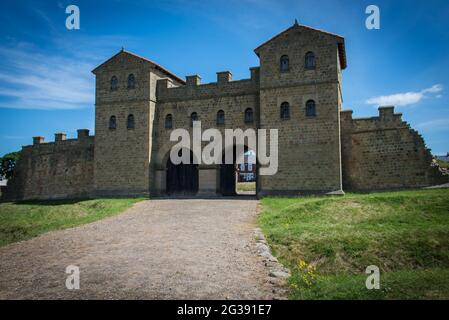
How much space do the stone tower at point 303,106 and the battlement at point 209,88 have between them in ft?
3.90

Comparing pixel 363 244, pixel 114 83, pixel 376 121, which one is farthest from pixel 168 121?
pixel 363 244

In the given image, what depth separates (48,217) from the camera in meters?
16.8

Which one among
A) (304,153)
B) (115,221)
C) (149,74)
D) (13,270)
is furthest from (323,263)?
(149,74)

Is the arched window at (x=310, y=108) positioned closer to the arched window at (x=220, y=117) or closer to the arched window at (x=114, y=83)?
the arched window at (x=220, y=117)

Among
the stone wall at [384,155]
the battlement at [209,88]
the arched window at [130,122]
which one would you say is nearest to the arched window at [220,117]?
the battlement at [209,88]

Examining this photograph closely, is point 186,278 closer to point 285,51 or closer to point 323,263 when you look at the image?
point 323,263

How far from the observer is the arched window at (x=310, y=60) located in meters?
19.0

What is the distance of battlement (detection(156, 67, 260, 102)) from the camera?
68.9 feet

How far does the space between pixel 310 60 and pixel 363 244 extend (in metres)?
13.3

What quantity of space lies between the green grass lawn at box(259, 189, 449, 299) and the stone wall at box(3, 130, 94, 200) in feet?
58.2

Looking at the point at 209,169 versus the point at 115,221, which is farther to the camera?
the point at 209,169
